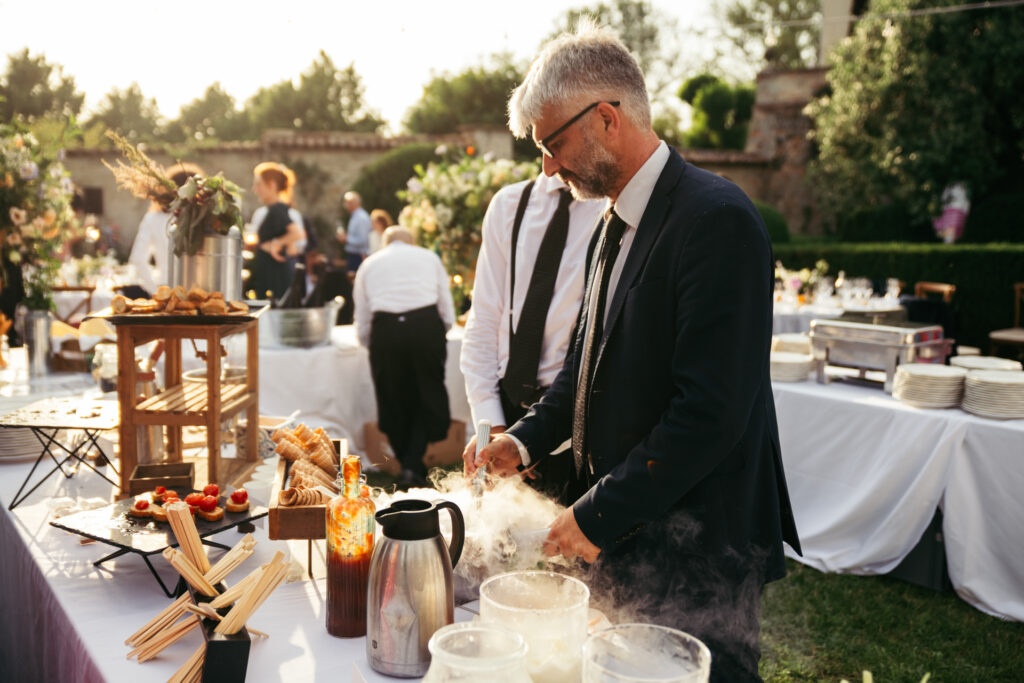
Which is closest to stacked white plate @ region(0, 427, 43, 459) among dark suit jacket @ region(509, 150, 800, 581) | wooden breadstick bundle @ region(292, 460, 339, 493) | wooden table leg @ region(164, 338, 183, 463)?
wooden table leg @ region(164, 338, 183, 463)

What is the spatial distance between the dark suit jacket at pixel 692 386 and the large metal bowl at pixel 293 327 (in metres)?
3.58

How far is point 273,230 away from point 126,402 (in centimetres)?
399

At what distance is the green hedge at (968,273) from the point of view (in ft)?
33.4

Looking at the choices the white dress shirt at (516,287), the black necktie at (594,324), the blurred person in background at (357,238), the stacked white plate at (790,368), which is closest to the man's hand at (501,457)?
the black necktie at (594,324)

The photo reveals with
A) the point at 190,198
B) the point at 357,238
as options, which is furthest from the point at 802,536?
the point at 357,238

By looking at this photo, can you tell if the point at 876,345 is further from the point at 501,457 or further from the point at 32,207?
the point at 32,207

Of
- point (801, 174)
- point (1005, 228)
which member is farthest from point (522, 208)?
point (801, 174)

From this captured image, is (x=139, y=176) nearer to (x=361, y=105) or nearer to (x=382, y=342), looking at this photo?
(x=382, y=342)

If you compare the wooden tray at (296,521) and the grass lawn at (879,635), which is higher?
the wooden tray at (296,521)

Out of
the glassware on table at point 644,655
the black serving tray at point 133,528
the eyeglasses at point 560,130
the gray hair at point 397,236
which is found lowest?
the black serving tray at point 133,528

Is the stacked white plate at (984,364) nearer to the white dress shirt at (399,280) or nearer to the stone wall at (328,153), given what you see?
the white dress shirt at (399,280)

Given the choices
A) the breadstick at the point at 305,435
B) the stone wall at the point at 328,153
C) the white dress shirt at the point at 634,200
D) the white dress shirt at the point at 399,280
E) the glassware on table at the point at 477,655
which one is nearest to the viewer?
the glassware on table at the point at 477,655

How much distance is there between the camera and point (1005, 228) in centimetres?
1527

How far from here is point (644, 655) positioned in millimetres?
958
